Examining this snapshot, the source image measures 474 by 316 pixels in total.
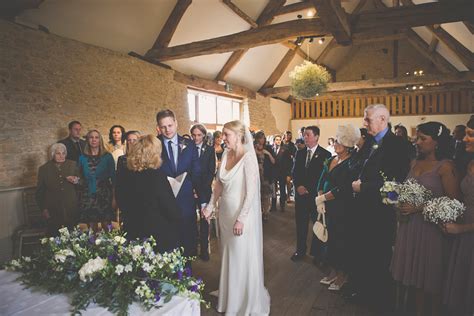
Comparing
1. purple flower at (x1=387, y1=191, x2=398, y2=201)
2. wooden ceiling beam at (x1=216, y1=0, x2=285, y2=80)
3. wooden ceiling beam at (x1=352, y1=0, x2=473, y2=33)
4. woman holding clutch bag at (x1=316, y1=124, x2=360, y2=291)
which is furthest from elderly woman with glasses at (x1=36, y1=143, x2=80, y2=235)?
wooden ceiling beam at (x1=216, y1=0, x2=285, y2=80)

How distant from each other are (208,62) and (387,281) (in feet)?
24.6

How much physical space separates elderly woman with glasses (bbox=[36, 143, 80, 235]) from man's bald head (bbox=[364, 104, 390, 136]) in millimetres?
3351

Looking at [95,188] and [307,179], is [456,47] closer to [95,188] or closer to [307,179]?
[307,179]

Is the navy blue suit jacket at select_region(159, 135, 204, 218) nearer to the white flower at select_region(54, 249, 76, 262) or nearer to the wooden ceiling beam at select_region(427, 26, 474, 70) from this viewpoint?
the white flower at select_region(54, 249, 76, 262)

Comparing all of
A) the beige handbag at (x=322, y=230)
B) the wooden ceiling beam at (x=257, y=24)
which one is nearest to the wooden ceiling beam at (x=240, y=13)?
the wooden ceiling beam at (x=257, y=24)

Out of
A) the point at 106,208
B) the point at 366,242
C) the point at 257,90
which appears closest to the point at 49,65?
the point at 106,208

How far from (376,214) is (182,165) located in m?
1.83

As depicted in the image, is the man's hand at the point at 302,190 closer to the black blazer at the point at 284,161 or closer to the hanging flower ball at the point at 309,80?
the black blazer at the point at 284,161

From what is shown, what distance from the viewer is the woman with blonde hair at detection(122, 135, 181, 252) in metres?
2.23

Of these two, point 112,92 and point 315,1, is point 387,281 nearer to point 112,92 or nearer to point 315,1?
point 315,1

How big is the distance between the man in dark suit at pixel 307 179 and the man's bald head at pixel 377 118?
1.16 meters

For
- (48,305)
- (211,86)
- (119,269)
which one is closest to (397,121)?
(211,86)

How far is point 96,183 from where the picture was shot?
13.1 ft

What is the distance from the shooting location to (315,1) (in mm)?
5164
